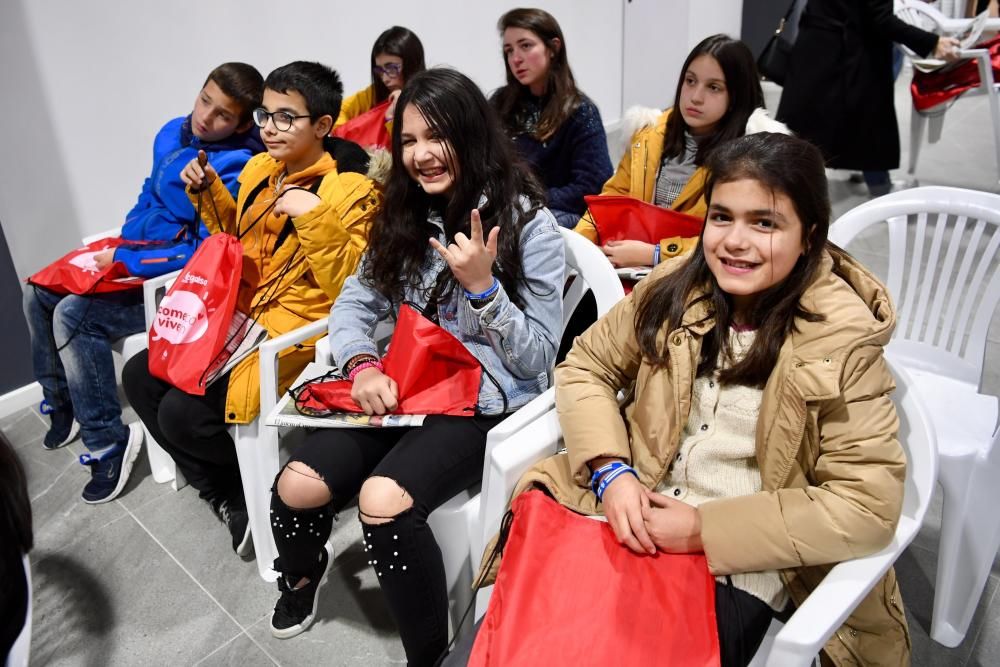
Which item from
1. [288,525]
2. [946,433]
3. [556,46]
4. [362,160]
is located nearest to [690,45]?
[556,46]

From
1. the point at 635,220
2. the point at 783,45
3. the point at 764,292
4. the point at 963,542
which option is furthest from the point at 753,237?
the point at 783,45

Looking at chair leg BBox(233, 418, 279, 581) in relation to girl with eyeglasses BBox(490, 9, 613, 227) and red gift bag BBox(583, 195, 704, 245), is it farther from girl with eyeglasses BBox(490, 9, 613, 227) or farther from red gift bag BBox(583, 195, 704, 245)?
girl with eyeglasses BBox(490, 9, 613, 227)

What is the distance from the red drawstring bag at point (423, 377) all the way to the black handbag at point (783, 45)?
3.09 metres

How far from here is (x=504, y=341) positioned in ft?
5.61

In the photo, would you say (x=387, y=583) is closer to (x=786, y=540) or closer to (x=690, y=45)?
(x=786, y=540)

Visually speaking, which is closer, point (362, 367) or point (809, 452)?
point (809, 452)

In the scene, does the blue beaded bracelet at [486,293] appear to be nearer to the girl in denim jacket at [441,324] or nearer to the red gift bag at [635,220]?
the girl in denim jacket at [441,324]

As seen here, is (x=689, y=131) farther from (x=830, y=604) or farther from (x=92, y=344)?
(x=92, y=344)

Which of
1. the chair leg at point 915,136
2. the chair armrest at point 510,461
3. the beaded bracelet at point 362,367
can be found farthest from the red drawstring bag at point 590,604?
the chair leg at point 915,136

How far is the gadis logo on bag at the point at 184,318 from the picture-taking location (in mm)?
2023

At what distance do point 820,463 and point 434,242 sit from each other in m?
0.85

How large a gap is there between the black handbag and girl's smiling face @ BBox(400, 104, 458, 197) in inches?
113

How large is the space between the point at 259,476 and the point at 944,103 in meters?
4.02

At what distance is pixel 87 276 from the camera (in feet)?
8.12
